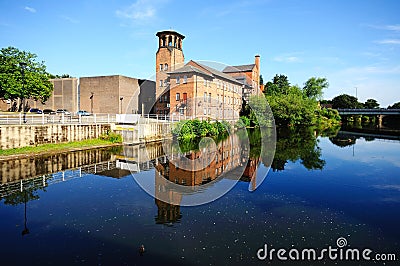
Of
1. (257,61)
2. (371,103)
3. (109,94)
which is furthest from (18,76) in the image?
(371,103)

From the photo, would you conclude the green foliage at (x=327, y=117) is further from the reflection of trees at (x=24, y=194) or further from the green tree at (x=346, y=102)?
the reflection of trees at (x=24, y=194)

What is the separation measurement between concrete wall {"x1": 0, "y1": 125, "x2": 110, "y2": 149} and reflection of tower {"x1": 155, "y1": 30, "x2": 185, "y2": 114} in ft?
71.7

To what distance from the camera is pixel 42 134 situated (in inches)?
961

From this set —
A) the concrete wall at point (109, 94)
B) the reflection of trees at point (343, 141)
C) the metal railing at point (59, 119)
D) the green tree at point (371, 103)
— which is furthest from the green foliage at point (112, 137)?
the green tree at point (371, 103)

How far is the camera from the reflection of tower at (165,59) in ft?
163

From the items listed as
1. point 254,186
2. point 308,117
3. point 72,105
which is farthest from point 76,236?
point 308,117

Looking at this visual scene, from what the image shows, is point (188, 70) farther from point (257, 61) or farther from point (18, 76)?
point (257, 61)

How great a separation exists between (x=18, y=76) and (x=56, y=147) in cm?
2462

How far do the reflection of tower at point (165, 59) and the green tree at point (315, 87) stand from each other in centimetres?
6258

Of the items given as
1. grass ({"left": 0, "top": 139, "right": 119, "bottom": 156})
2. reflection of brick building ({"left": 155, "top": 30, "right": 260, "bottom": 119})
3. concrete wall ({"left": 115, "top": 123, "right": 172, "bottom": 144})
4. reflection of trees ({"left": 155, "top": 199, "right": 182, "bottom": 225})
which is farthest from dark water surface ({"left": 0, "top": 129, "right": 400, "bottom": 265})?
reflection of brick building ({"left": 155, "top": 30, "right": 260, "bottom": 119})

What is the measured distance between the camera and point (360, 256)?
7879 mm

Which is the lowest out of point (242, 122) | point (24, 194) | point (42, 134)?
point (24, 194)

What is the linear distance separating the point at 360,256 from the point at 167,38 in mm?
47567

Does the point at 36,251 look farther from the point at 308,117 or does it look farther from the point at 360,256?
the point at 308,117
